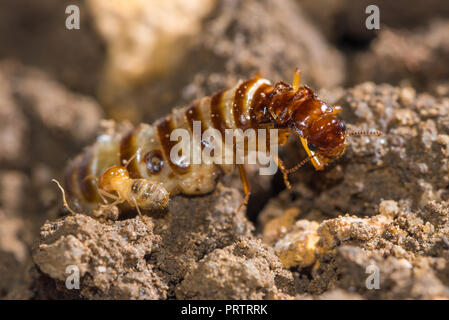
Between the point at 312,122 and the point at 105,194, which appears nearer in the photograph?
the point at 312,122
